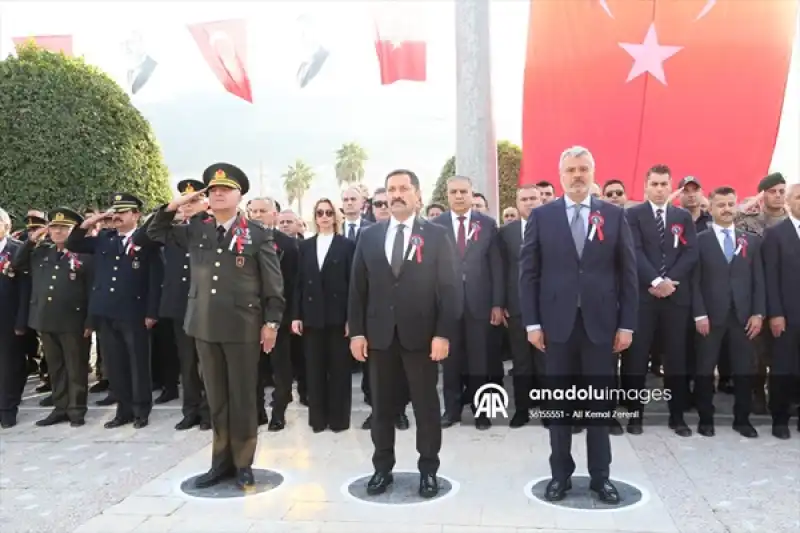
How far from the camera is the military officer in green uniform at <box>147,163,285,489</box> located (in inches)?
165

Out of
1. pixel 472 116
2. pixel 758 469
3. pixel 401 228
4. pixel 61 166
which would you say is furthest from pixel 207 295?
pixel 61 166

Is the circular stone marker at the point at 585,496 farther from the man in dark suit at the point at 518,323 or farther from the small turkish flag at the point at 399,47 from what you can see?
the small turkish flag at the point at 399,47

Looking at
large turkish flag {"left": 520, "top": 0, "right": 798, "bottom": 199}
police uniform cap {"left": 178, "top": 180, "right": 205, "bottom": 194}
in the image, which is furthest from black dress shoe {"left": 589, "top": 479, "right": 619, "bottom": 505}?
large turkish flag {"left": 520, "top": 0, "right": 798, "bottom": 199}

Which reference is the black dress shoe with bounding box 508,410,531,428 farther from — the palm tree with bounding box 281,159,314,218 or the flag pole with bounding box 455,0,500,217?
the palm tree with bounding box 281,159,314,218

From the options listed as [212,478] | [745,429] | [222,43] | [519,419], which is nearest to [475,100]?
[519,419]

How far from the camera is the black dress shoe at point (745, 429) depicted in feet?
17.5

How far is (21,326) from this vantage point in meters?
6.40

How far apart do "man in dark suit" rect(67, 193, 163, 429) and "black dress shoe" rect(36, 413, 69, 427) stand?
1.70 ft

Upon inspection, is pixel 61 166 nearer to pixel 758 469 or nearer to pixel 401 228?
pixel 401 228

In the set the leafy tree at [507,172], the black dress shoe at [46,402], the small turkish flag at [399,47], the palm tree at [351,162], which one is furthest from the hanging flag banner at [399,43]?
the palm tree at [351,162]

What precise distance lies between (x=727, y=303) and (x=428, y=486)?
3.03 meters

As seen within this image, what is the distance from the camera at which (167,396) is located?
276 inches

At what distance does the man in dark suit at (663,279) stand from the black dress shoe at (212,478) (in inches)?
126

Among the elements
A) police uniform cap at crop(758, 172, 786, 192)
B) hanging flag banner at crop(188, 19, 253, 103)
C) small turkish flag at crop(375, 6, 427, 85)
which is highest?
hanging flag banner at crop(188, 19, 253, 103)
